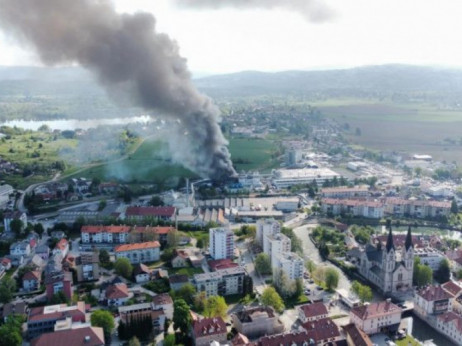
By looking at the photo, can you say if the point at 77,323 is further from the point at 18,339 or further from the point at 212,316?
the point at 212,316

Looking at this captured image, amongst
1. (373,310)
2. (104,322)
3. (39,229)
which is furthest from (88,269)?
(373,310)

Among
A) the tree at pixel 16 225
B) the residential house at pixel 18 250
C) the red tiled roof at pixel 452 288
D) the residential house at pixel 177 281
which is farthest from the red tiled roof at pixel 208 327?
the tree at pixel 16 225

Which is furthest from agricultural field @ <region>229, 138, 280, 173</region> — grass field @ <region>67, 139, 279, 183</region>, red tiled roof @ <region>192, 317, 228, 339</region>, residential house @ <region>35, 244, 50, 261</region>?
red tiled roof @ <region>192, 317, 228, 339</region>

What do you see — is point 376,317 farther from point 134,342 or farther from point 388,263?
point 134,342

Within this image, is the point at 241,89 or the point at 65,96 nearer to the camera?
the point at 65,96

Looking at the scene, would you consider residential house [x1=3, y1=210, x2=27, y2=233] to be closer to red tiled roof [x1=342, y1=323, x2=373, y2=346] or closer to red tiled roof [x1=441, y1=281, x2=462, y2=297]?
red tiled roof [x1=342, y1=323, x2=373, y2=346]

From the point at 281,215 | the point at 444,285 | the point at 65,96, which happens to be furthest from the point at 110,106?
the point at 444,285
